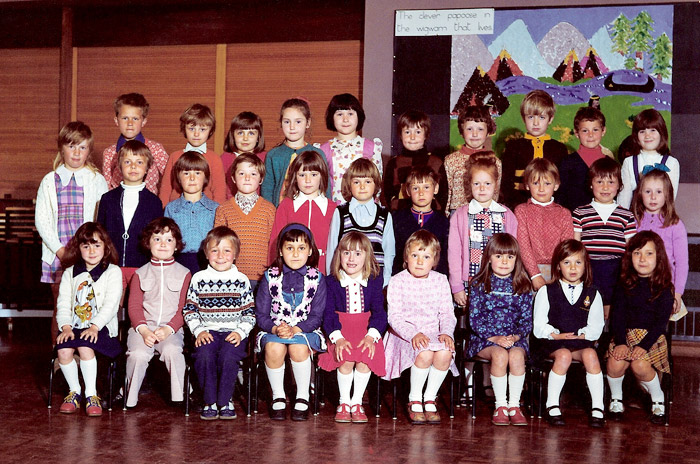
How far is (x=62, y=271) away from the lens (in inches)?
176

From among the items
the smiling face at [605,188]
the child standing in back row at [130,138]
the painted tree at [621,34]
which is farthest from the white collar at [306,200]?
the painted tree at [621,34]

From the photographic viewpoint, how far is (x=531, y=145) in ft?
15.6

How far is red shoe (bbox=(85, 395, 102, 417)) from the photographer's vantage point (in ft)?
12.3

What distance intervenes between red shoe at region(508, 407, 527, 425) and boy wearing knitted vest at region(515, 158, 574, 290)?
0.74 meters

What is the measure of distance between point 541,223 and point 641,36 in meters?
2.40

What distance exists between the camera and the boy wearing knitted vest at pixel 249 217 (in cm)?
421

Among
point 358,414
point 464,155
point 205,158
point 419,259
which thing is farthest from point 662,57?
point 358,414

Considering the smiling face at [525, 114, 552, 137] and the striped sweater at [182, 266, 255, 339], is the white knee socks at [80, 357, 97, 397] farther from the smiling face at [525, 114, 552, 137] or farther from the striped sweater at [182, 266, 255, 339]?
the smiling face at [525, 114, 552, 137]

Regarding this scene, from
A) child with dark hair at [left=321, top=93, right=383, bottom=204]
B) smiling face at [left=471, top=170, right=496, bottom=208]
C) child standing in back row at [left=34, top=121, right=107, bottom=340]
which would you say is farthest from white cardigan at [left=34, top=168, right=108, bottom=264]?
smiling face at [left=471, top=170, right=496, bottom=208]

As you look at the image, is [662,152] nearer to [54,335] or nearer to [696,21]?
[696,21]

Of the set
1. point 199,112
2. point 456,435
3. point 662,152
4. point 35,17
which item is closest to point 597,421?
point 456,435

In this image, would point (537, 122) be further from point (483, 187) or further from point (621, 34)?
point (621, 34)

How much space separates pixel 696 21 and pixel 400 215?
9.98ft

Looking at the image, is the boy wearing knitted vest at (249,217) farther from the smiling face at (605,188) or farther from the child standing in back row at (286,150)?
the smiling face at (605,188)
